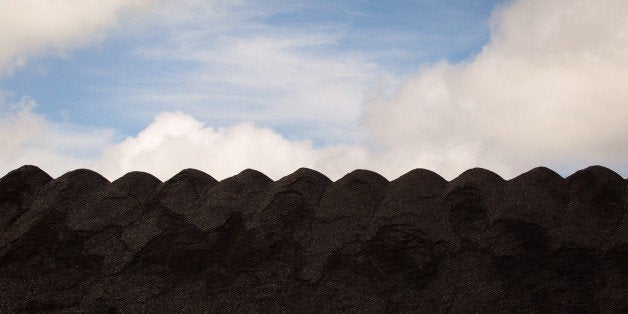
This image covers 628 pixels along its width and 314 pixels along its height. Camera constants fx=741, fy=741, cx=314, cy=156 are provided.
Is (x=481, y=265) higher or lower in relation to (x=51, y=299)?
higher

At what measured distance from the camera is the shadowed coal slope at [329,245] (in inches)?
264

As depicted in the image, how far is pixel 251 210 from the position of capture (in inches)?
294

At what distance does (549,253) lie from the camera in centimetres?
673

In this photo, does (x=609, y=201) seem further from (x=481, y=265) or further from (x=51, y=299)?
(x=51, y=299)

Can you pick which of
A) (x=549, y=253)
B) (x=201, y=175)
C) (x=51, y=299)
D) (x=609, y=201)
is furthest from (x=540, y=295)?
(x=51, y=299)

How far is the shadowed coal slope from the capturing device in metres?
6.70

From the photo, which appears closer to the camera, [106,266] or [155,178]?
[106,266]

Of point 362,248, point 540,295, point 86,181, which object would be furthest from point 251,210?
point 540,295

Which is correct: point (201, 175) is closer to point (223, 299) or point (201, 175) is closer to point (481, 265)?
point (223, 299)

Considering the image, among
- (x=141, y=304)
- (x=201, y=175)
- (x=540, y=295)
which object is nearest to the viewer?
(x=540, y=295)

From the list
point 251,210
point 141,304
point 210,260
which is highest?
point 251,210

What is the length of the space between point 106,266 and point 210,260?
1051mm

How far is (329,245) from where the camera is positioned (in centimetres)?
709

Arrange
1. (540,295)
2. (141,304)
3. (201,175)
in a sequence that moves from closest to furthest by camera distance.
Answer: (540,295) < (141,304) < (201,175)
